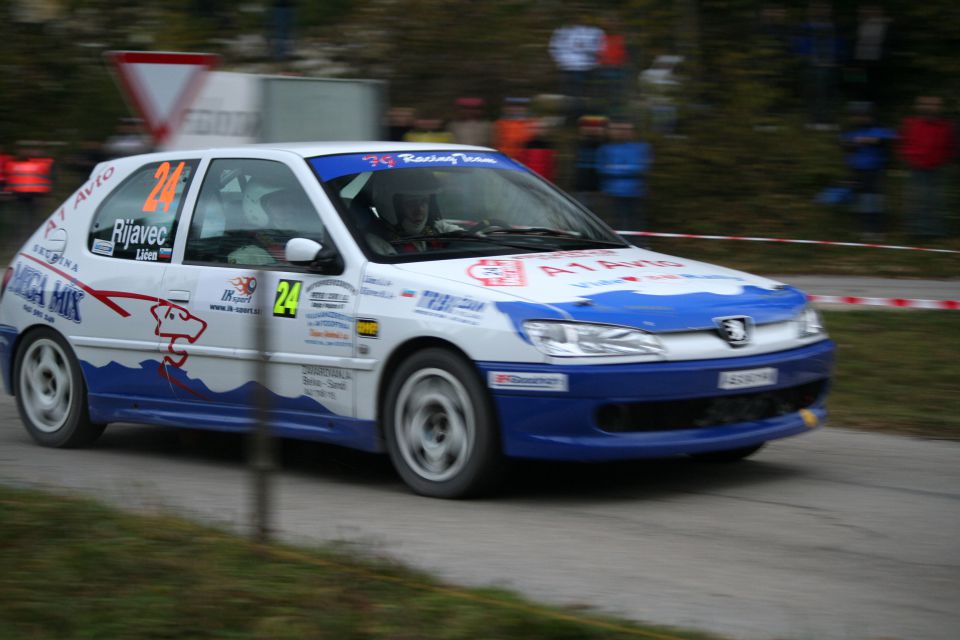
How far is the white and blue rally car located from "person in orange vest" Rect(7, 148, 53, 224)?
11.6 metres

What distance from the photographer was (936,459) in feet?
25.0

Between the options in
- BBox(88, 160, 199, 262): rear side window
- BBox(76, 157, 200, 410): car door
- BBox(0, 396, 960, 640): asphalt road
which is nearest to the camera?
BBox(0, 396, 960, 640): asphalt road

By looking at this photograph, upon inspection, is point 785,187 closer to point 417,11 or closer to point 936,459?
point 417,11

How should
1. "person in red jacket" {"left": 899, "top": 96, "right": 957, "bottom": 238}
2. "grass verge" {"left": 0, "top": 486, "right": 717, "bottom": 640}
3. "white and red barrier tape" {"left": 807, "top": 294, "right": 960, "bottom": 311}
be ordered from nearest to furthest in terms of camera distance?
"grass verge" {"left": 0, "top": 486, "right": 717, "bottom": 640} → "white and red barrier tape" {"left": 807, "top": 294, "right": 960, "bottom": 311} → "person in red jacket" {"left": 899, "top": 96, "right": 957, "bottom": 238}

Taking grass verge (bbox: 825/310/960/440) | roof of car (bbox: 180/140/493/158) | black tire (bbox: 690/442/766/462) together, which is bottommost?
black tire (bbox: 690/442/766/462)

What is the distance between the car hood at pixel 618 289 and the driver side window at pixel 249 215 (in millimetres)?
827

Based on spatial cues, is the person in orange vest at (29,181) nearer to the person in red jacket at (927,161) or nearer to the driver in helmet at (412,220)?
the person in red jacket at (927,161)

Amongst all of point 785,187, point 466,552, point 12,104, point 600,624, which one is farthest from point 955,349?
point 12,104

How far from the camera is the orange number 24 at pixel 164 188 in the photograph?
8.12 m

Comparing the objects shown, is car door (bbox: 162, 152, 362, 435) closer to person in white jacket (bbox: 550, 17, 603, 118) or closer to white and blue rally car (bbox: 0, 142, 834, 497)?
white and blue rally car (bbox: 0, 142, 834, 497)

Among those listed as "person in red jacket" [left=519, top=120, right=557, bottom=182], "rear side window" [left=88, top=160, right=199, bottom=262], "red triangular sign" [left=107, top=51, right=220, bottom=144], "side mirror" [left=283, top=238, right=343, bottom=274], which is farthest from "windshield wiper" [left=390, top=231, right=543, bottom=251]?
"person in red jacket" [left=519, top=120, right=557, bottom=182]

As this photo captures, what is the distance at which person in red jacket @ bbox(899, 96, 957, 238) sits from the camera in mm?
16578

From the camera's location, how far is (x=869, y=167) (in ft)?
56.5

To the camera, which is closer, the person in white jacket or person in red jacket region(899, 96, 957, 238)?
person in red jacket region(899, 96, 957, 238)
